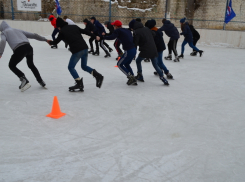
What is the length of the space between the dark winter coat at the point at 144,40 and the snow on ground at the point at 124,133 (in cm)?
79

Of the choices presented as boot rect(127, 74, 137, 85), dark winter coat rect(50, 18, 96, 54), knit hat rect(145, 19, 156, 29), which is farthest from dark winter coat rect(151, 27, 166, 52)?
dark winter coat rect(50, 18, 96, 54)

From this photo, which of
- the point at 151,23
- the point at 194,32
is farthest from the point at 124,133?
the point at 194,32

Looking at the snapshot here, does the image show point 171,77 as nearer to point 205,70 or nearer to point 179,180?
point 205,70

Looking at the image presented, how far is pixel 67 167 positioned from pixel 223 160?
1.69 metres

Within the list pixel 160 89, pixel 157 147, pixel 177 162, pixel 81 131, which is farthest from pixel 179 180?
pixel 160 89

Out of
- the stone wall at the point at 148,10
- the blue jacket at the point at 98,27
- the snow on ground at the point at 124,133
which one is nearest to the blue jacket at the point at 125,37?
the snow on ground at the point at 124,133

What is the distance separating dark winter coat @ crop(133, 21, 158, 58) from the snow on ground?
2.59 feet

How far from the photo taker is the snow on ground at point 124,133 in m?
2.36

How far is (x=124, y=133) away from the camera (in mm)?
3201

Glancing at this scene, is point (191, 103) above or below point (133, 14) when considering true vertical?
below

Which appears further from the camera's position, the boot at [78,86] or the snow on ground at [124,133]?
the boot at [78,86]

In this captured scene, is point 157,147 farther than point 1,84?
No

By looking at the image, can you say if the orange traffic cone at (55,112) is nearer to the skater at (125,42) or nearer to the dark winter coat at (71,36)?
the dark winter coat at (71,36)

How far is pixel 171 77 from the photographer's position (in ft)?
20.2
